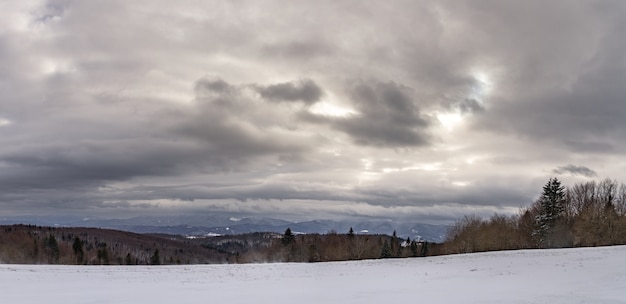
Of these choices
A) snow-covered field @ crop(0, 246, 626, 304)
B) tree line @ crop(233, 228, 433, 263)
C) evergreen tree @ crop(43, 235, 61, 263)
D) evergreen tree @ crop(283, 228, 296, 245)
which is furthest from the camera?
evergreen tree @ crop(43, 235, 61, 263)

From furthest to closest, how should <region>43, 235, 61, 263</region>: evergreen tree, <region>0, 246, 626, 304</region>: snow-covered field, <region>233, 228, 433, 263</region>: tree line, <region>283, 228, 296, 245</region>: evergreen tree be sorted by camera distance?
<region>43, 235, 61, 263</region>: evergreen tree → <region>283, 228, 296, 245</region>: evergreen tree → <region>233, 228, 433, 263</region>: tree line → <region>0, 246, 626, 304</region>: snow-covered field

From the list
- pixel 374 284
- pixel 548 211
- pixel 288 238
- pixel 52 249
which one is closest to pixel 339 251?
pixel 288 238

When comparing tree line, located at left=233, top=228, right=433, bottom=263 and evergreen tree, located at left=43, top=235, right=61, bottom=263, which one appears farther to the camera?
evergreen tree, located at left=43, top=235, right=61, bottom=263

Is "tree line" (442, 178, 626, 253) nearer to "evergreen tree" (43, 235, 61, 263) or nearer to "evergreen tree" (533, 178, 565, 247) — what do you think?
"evergreen tree" (533, 178, 565, 247)

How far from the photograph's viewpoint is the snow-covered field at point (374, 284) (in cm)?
2291

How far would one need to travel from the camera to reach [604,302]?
62.0 ft

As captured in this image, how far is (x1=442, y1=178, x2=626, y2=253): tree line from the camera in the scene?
6050 centimetres

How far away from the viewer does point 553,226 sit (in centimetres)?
7225

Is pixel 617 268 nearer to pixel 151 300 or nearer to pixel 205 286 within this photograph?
pixel 205 286

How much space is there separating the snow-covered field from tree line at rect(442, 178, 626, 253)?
70.0 feet

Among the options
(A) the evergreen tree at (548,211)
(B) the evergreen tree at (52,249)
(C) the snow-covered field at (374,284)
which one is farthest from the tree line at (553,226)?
(B) the evergreen tree at (52,249)

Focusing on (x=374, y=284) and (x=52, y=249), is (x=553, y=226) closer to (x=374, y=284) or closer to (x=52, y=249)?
(x=374, y=284)

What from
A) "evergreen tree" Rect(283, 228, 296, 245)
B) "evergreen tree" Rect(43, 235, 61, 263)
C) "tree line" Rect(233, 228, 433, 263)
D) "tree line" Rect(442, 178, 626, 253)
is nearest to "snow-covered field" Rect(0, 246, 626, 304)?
"tree line" Rect(442, 178, 626, 253)

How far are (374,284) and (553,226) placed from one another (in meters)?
55.0
